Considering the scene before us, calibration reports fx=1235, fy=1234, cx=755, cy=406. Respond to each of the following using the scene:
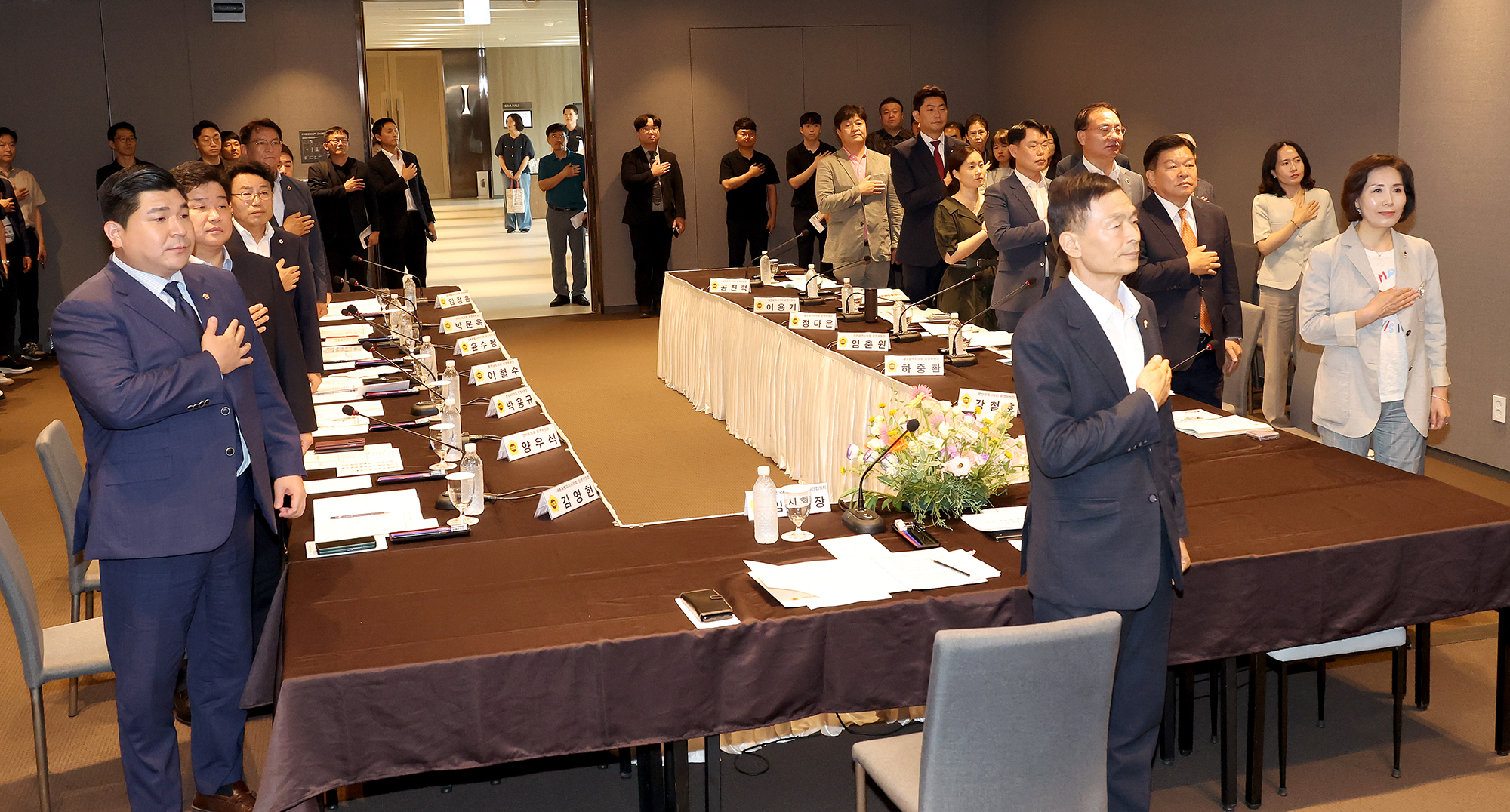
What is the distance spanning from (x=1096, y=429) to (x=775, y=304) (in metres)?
4.25

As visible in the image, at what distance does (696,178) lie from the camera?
444 inches

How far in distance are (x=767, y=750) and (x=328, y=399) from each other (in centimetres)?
219

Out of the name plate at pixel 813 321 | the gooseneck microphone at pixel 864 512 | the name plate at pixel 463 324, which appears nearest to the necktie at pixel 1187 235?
the name plate at pixel 813 321

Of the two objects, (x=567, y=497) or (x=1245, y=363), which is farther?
(x=1245, y=363)

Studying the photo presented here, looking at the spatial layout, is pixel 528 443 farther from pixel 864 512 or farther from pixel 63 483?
pixel 63 483

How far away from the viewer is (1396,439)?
149 inches

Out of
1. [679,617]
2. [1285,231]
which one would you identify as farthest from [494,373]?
[1285,231]

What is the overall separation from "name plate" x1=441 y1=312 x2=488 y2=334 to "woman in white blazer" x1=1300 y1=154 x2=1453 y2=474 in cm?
350

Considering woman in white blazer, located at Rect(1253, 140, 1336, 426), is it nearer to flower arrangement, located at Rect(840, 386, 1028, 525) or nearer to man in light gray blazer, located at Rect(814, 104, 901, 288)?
man in light gray blazer, located at Rect(814, 104, 901, 288)

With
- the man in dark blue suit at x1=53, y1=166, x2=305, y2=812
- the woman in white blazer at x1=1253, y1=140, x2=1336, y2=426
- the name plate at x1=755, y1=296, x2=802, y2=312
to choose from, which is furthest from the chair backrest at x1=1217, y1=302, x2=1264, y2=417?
the man in dark blue suit at x1=53, y1=166, x2=305, y2=812

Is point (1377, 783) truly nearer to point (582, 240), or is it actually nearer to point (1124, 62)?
point (1124, 62)

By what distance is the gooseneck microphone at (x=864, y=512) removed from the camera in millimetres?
2965

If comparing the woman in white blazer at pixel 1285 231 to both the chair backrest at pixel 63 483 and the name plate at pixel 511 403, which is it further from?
the chair backrest at pixel 63 483

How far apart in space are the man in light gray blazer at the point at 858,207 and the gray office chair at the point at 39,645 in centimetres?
553
